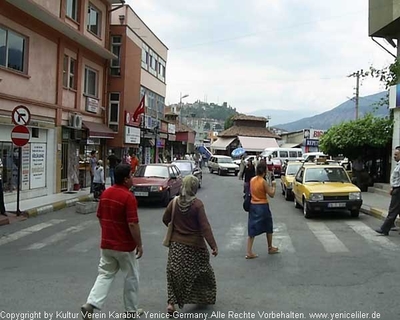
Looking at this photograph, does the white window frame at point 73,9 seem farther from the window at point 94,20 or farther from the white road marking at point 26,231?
the white road marking at point 26,231

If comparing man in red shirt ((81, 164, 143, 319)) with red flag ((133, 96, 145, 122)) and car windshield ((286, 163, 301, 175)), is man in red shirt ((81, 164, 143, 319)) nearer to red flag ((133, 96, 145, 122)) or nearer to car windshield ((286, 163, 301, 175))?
car windshield ((286, 163, 301, 175))

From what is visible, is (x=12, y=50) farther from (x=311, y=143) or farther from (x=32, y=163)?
(x=311, y=143)

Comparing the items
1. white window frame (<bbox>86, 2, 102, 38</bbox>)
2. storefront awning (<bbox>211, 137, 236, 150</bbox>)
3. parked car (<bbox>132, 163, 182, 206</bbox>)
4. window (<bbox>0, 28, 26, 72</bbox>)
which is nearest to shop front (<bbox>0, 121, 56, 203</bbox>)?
window (<bbox>0, 28, 26, 72</bbox>)

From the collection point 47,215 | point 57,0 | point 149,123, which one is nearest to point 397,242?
point 47,215

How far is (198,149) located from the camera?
6175 centimetres

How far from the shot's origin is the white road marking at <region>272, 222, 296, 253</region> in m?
9.52

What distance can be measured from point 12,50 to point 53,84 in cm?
311

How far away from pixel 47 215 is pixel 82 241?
491 centimetres

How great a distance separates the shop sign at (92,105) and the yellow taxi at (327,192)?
41.1 ft

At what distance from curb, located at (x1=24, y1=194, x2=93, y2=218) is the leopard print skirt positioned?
9691 mm

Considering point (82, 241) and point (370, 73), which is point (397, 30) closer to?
point (370, 73)

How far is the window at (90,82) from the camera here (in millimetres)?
24109

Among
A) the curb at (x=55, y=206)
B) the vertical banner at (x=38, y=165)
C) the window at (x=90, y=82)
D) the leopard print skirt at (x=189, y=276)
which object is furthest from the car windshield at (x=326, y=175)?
the window at (x=90, y=82)

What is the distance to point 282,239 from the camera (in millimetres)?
10625
